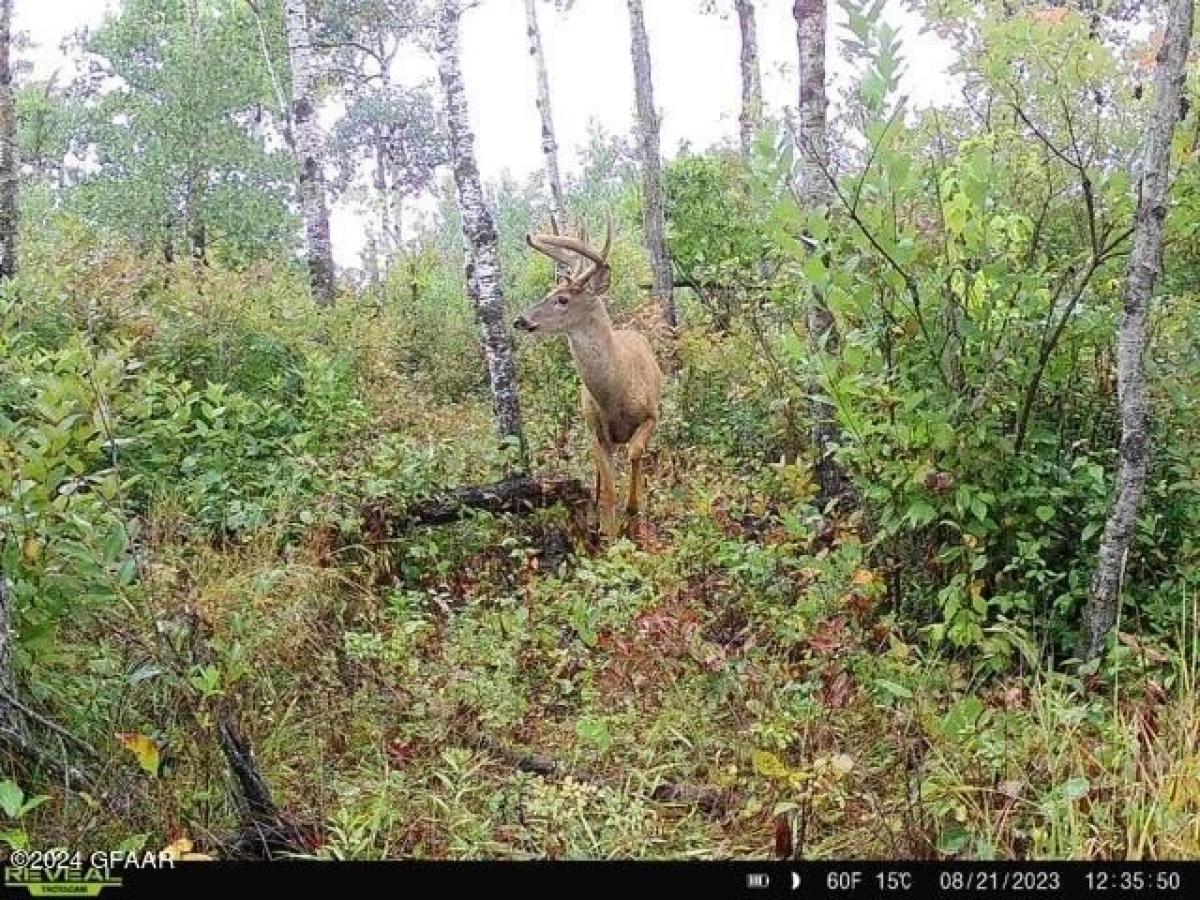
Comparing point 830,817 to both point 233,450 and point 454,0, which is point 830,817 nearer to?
point 233,450

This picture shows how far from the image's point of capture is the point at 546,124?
1866 centimetres

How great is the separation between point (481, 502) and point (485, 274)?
2.13 metres

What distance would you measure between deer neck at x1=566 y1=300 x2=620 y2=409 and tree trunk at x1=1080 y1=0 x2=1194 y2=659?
400 centimetres

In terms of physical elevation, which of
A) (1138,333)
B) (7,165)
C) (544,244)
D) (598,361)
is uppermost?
(7,165)

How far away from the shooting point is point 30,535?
3824mm

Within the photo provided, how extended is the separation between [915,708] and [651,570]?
234cm

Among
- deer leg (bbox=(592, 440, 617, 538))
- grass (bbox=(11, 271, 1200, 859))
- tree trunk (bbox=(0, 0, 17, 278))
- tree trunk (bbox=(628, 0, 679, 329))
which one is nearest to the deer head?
deer leg (bbox=(592, 440, 617, 538))

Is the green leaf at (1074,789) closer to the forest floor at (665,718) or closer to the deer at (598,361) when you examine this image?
the forest floor at (665,718)

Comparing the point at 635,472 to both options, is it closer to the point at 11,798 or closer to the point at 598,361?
the point at 598,361

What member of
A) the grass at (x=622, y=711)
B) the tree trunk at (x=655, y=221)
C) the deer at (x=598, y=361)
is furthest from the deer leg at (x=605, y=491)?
the tree trunk at (x=655, y=221)

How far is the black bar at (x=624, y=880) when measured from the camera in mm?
2904

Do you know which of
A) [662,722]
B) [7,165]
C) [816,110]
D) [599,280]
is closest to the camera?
[662,722]

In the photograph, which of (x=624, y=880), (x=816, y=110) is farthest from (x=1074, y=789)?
(x=816, y=110)

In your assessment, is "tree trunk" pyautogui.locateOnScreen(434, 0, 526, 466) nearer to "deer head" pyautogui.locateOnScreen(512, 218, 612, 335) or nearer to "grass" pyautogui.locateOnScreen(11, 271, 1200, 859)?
"deer head" pyautogui.locateOnScreen(512, 218, 612, 335)
